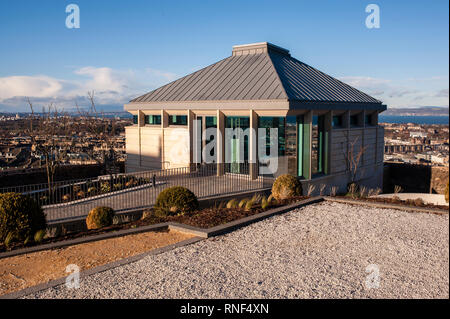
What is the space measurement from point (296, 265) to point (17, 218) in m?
6.63

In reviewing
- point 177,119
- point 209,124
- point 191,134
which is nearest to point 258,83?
point 209,124

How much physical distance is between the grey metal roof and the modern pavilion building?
61 millimetres

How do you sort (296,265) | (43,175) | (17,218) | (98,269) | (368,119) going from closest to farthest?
(98,269)
(296,265)
(17,218)
(43,175)
(368,119)

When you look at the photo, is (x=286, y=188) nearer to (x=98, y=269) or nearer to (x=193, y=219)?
(x=193, y=219)

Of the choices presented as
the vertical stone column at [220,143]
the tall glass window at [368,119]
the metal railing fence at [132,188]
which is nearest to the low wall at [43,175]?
the metal railing fence at [132,188]

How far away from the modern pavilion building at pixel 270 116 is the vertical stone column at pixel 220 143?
5 centimetres

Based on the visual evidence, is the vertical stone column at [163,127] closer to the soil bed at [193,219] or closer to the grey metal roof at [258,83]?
the grey metal roof at [258,83]

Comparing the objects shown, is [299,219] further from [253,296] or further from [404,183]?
[404,183]

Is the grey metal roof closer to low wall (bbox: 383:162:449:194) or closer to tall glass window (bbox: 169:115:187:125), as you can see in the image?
tall glass window (bbox: 169:115:187:125)

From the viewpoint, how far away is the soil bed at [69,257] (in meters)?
7.50

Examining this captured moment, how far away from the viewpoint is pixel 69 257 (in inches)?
338

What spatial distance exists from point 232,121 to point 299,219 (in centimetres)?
937

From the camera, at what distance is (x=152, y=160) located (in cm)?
2347
